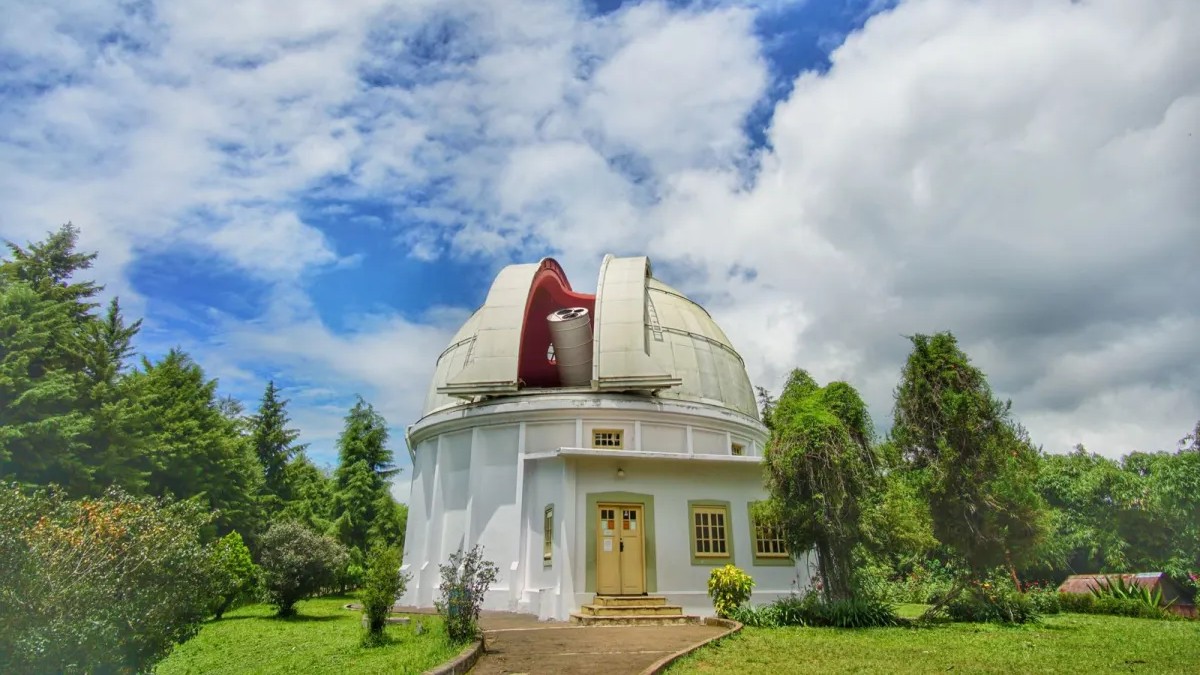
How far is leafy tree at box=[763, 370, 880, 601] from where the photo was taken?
1224 cm

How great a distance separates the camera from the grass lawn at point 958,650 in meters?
7.97

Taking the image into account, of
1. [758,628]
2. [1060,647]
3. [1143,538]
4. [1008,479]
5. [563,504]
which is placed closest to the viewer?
[1060,647]

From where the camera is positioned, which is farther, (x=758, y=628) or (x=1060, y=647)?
(x=758, y=628)

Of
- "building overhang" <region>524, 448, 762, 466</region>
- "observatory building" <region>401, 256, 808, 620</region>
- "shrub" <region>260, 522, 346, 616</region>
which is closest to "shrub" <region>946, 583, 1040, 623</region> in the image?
"observatory building" <region>401, 256, 808, 620</region>

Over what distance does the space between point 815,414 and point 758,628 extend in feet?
13.9

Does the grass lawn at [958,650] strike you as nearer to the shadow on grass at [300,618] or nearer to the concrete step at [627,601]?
Answer: the concrete step at [627,601]

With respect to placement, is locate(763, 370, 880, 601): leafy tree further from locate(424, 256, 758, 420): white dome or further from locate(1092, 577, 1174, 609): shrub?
locate(1092, 577, 1174, 609): shrub

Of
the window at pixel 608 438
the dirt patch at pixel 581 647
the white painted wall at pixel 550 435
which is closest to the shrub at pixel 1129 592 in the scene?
the dirt patch at pixel 581 647

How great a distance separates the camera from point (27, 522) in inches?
243

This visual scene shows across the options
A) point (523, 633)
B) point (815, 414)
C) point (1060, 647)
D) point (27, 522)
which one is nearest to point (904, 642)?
point (1060, 647)

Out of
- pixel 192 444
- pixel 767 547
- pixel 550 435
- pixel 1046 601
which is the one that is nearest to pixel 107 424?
pixel 192 444

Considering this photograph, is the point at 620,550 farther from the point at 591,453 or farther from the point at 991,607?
the point at 991,607

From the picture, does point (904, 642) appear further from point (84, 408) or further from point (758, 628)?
point (84, 408)

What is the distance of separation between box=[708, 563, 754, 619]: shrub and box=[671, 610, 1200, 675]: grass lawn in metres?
1.94
